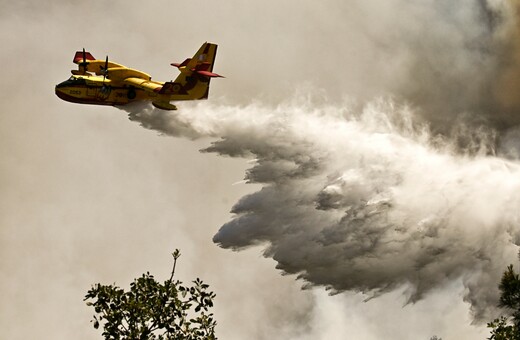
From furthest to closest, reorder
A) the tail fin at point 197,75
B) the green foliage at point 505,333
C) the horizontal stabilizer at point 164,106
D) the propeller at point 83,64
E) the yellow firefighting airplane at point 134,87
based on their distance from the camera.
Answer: the propeller at point 83,64, the tail fin at point 197,75, the yellow firefighting airplane at point 134,87, the horizontal stabilizer at point 164,106, the green foliage at point 505,333

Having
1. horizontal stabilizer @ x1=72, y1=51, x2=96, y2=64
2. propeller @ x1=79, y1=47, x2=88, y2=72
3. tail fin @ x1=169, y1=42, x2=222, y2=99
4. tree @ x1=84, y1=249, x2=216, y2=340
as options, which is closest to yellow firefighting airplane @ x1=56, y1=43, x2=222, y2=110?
tail fin @ x1=169, y1=42, x2=222, y2=99

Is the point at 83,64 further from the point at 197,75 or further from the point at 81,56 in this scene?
the point at 197,75

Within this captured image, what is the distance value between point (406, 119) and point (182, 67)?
73.0 ft

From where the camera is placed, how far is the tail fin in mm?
90312

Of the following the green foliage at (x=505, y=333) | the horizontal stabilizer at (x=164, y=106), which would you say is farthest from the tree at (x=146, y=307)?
the horizontal stabilizer at (x=164, y=106)

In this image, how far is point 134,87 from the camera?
89.8 m

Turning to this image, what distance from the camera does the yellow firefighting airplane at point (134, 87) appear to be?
293ft

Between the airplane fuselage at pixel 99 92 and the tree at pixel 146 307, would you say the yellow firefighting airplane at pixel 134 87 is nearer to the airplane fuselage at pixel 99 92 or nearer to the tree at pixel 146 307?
the airplane fuselage at pixel 99 92

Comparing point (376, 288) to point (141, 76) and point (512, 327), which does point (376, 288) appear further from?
point (512, 327)

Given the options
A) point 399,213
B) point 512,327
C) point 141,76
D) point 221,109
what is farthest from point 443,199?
point 512,327

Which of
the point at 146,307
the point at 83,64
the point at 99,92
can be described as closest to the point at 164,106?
the point at 99,92

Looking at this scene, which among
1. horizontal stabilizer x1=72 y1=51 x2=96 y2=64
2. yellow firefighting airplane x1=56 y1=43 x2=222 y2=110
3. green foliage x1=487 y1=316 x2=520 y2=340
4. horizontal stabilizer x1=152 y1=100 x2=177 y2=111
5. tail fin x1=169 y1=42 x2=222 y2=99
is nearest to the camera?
green foliage x1=487 y1=316 x2=520 y2=340

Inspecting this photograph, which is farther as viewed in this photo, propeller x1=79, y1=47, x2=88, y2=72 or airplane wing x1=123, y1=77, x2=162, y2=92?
propeller x1=79, y1=47, x2=88, y2=72

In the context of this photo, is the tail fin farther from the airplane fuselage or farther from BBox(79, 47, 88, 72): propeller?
BBox(79, 47, 88, 72): propeller
